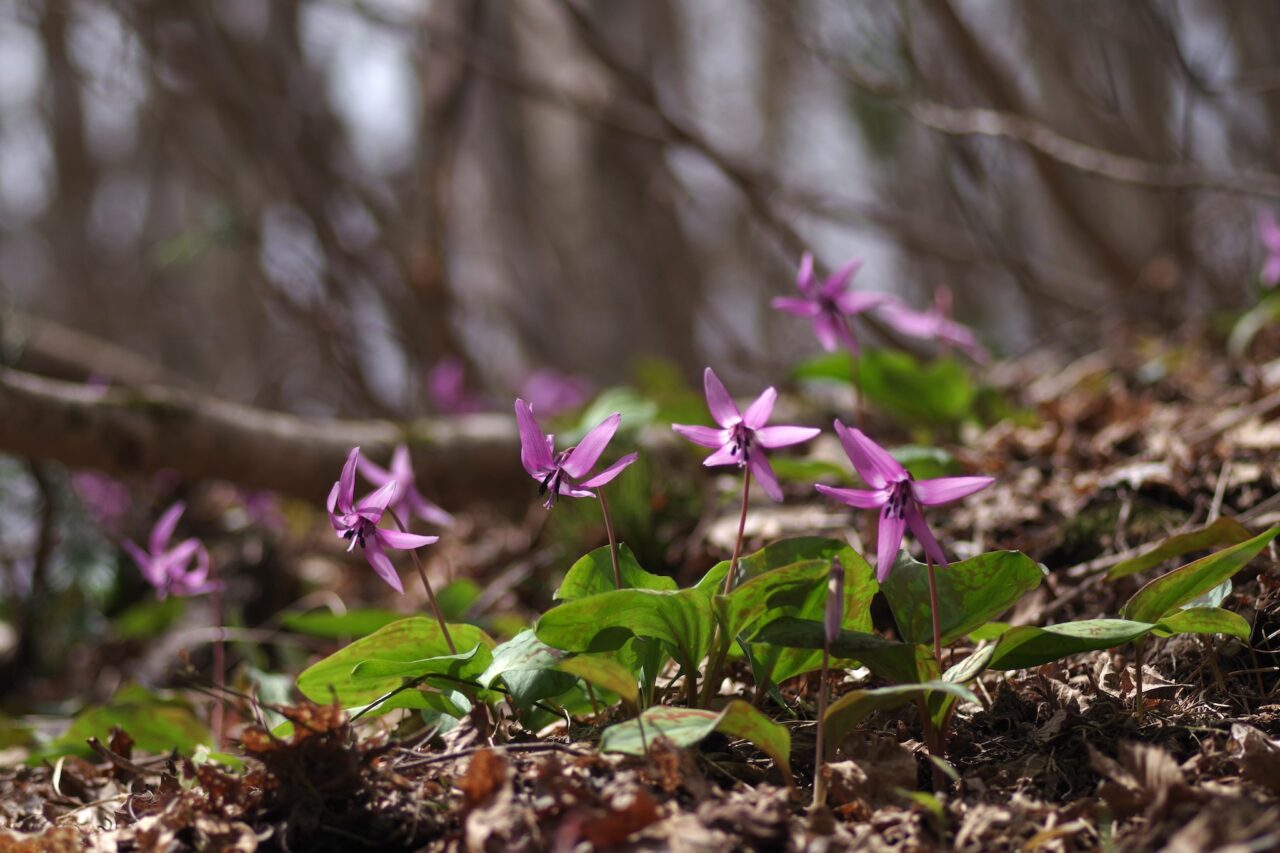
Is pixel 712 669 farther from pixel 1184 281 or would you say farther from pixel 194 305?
pixel 194 305

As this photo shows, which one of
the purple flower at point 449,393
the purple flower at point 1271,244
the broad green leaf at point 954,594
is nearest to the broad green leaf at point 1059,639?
the broad green leaf at point 954,594

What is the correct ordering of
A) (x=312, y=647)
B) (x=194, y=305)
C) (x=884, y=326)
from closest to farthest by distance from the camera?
(x=312, y=647) → (x=884, y=326) → (x=194, y=305)

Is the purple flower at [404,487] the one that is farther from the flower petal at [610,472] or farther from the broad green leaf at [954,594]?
the broad green leaf at [954,594]

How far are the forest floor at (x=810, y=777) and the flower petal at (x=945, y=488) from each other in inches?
12.8

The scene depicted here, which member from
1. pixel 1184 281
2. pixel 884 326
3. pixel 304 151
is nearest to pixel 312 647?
pixel 884 326

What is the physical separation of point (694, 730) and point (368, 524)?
486 millimetres

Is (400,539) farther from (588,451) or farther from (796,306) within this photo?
(796,306)

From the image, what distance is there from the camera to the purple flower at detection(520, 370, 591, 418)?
398cm

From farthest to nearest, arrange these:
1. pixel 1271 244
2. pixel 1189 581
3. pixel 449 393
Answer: pixel 449 393 → pixel 1271 244 → pixel 1189 581

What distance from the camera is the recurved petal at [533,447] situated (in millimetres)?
1144

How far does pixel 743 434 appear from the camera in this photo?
1186 millimetres

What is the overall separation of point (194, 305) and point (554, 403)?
8.25 meters

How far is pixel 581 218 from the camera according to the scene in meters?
7.45

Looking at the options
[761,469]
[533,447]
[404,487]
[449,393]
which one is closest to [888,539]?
[761,469]
